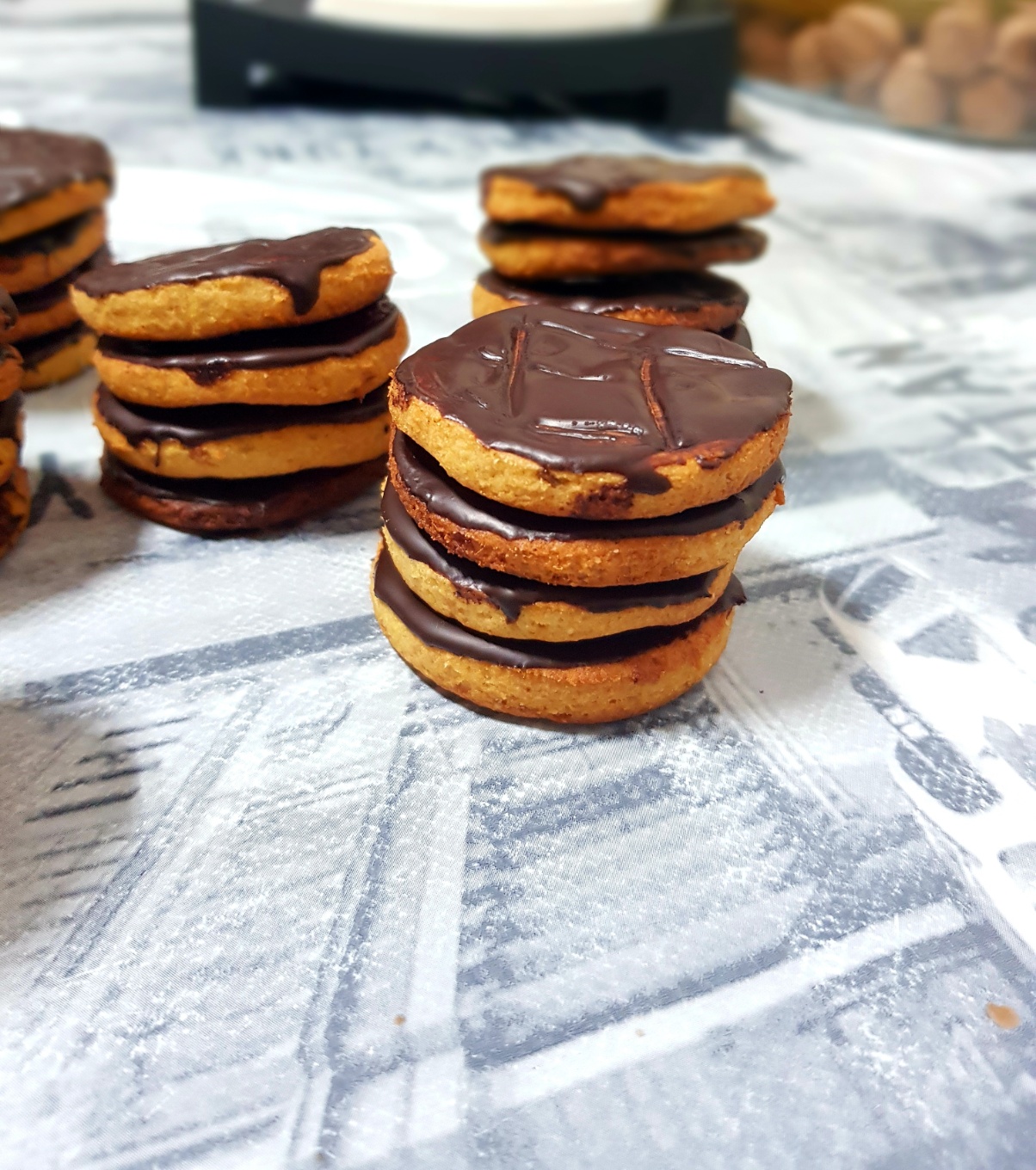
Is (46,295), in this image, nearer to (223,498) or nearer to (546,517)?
(223,498)

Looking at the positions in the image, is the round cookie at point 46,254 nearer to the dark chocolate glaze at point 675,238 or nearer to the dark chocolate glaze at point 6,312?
the dark chocolate glaze at point 6,312

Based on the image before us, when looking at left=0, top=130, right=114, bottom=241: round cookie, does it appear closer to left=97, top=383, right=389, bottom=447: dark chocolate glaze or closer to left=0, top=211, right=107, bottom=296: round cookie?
left=0, top=211, right=107, bottom=296: round cookie

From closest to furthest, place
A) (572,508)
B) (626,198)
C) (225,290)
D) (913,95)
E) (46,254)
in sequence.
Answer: (572,508) → (225,290) → (626,198) → (46,254) → (913,95)

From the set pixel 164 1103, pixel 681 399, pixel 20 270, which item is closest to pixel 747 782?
pixel 681 399

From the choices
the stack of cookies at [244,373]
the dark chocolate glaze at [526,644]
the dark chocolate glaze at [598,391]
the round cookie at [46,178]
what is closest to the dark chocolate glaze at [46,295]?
the round cookie at [46,178]

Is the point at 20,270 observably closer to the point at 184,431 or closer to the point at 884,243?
the point at 184,431

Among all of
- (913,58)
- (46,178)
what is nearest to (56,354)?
(46,178)
